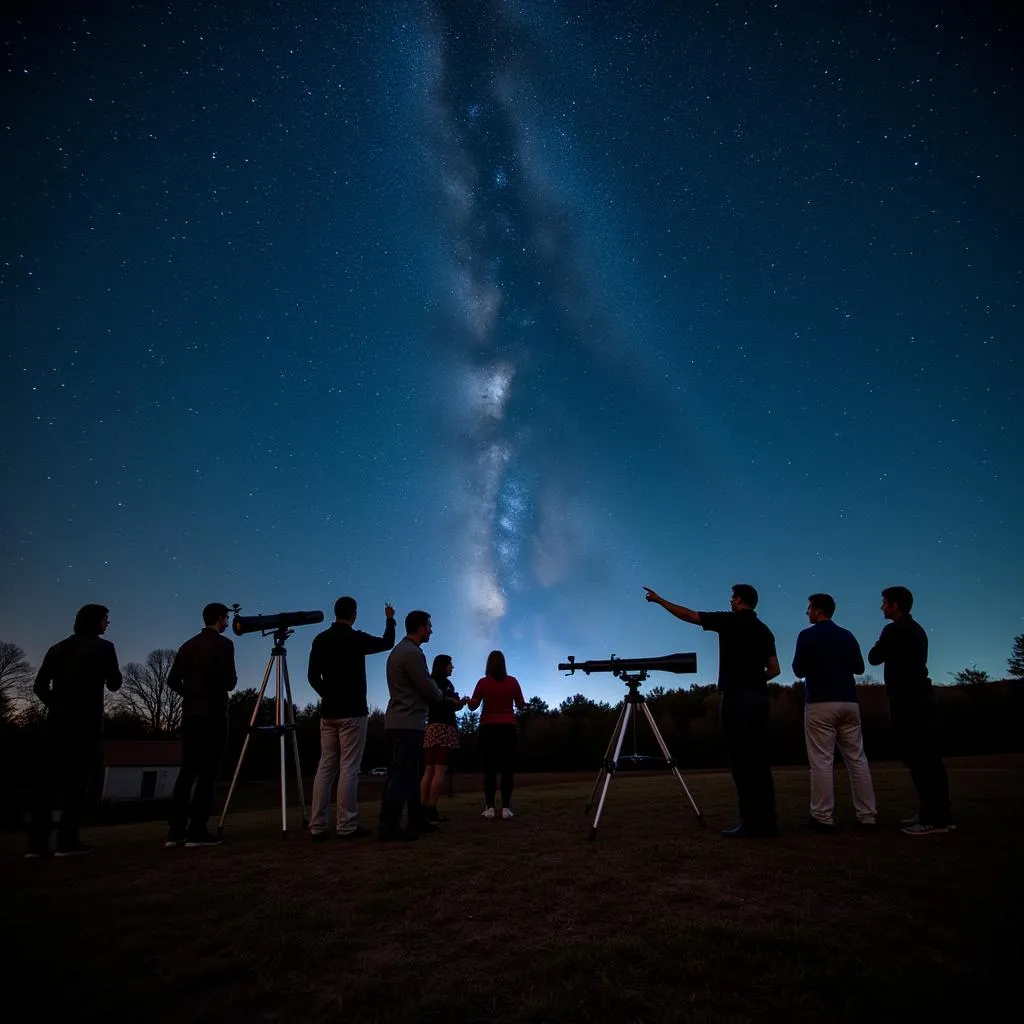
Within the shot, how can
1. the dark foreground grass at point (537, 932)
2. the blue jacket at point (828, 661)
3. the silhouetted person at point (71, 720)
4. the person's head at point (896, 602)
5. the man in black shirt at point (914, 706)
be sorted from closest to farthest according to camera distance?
the dark foreground grass at point (537, 932), the man in black shirt at point (914, 706), the silhouetted person at point (71, 720), the blue jacket at point (828, 661), the person's head at point (896, 602)

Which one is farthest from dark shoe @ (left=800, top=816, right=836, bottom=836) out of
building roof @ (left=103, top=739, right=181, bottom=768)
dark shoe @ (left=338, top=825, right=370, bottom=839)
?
building roof @ (left=103, top=739, right=181, bottom=768)

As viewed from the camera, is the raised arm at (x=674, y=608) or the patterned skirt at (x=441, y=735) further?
the patterned skirt at (x=441, y=735)

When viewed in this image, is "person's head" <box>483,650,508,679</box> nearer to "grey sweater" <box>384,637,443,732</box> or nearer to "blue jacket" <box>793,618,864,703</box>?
"grey sweater" <box>384,637,443,732</box>

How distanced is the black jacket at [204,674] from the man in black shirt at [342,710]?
45.6 inches

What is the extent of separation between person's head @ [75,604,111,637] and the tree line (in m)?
27.5

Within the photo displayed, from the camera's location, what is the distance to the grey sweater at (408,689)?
22.7ft

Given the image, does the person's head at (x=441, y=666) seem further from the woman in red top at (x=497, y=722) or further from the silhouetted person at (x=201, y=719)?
the silhouetted person at (x=201, y=719)

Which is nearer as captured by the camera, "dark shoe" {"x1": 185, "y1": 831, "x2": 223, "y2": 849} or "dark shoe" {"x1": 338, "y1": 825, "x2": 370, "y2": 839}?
"dark shoe" {"x1": 185, "y1": 831, "x2": 223, "y2": 849}

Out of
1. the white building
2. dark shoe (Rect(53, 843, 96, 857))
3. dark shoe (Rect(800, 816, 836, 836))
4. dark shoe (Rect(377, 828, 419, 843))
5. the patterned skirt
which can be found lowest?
the white building

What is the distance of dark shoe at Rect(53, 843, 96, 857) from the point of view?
633 centimetres

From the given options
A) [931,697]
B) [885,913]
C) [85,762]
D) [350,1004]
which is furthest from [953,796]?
[85,762]

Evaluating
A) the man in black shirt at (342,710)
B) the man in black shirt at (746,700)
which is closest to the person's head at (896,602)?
the man in black shirt at (746,700)

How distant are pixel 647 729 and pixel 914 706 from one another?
32789 mm

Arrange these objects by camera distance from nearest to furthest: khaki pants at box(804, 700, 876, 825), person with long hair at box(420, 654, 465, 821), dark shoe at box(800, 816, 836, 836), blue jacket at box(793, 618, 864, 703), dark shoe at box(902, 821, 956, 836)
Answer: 1. dark shoe at box(902, 821, 956, 836)
2. dark shoe at box(800, 816, 836, 836)
3. khaki pants at box(804, 700, 876, 825)
4. blue jacket at box(793, 618, 864, 703)
5. person with long hair at box(420, 654, 465, 821)
